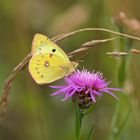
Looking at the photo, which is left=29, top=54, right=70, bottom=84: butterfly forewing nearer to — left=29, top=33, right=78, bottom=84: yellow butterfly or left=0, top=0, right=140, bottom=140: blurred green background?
left=29, top=33, right=78, bottom=84: yellow butterfly

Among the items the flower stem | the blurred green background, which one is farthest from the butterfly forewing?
the blurred green background

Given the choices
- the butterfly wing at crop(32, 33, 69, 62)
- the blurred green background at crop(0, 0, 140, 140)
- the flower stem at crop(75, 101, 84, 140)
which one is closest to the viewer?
the flower stem at crop(75, 101, 84, 140)

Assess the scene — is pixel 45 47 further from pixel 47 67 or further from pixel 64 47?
pixel 64 47

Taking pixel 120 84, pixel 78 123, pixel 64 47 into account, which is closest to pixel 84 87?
pixel 78 123

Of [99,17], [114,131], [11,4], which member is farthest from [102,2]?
[114,131]

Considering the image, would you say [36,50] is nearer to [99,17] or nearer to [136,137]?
[136,137]

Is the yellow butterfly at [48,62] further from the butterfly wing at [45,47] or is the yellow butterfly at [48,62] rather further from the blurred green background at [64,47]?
the blurred green background at [64,47]
